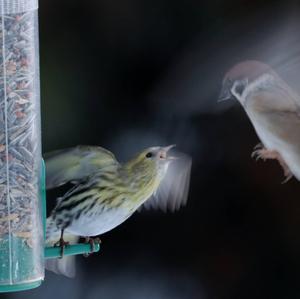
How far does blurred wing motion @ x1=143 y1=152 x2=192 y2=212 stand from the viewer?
293cm

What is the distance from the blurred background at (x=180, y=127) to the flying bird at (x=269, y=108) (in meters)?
0.03

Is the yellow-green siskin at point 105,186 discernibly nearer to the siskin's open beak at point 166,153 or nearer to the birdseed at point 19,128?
the siskin's open beak at point 166,153

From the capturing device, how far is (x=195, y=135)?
2.97m

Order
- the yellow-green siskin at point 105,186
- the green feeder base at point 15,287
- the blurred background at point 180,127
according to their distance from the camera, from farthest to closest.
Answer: the blurred background at point 180,127 → the yellow-green siskin at point 105,186 → the green feeder base at point 15,287

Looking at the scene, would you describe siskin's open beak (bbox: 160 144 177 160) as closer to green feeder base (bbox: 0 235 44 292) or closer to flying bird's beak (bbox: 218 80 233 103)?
flying bird's beak (bbox: 218 80 233 103)

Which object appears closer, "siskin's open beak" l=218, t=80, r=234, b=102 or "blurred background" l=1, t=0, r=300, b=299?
"blurred background" l=1, t=0, r=300, b=299

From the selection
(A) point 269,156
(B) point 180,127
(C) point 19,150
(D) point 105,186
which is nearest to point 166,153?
(B) point 180,127

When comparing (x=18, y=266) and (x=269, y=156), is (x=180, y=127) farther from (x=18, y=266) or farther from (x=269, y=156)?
(x=18, y=266)

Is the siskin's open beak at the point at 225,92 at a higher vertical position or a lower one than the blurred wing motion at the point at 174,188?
higher

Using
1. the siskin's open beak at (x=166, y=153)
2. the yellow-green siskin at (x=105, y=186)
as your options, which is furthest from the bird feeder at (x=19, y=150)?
the siskin's open beak at (x=166, y=153)

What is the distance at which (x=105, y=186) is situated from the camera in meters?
2.75

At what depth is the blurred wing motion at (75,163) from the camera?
8.77ft

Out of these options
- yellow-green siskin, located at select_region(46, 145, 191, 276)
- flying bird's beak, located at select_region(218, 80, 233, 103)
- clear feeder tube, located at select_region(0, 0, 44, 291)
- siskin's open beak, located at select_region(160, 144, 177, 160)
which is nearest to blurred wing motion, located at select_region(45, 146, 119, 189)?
yellow-green siskin, located at select_region(46, 145, 191, 276)

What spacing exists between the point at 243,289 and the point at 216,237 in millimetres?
221
